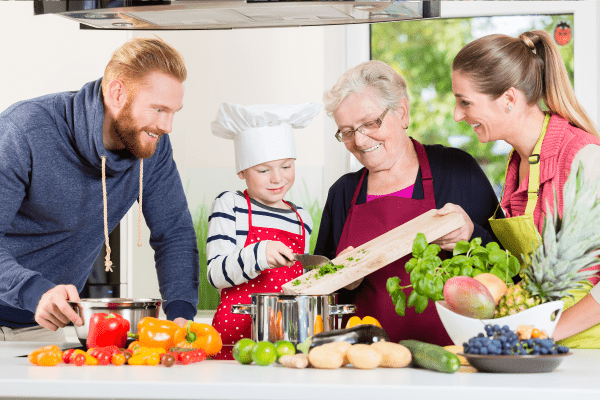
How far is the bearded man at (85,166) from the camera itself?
1.75 m

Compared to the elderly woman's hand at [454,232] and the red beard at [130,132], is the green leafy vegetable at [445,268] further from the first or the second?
the red beard at [130,132]

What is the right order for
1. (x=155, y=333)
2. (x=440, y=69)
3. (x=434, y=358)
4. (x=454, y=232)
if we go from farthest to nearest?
(x=440, y=69), (x=454, y=232), (x=155, y=333), (x=434, y=358)

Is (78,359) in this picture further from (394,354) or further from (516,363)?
(516,363)

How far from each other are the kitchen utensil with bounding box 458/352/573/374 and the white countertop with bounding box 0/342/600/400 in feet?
0.05

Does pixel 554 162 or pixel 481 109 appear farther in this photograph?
pixel 481 109

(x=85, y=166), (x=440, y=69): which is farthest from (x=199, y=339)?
(x=440, y=69)

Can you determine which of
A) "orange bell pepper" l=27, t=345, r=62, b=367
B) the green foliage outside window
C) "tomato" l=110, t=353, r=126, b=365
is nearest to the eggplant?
"tomato" l=110, t=353, r=126, b=365

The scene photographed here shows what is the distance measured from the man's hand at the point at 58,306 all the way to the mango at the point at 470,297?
82 centimetres

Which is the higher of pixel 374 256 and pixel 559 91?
pixel 559 91

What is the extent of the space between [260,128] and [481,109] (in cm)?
67

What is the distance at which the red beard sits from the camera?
1785mm

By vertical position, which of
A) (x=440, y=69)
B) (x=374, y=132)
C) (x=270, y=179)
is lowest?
(x=270, y=179)

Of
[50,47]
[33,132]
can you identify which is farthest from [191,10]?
[50,47]

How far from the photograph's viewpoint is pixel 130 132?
70.4 inches
